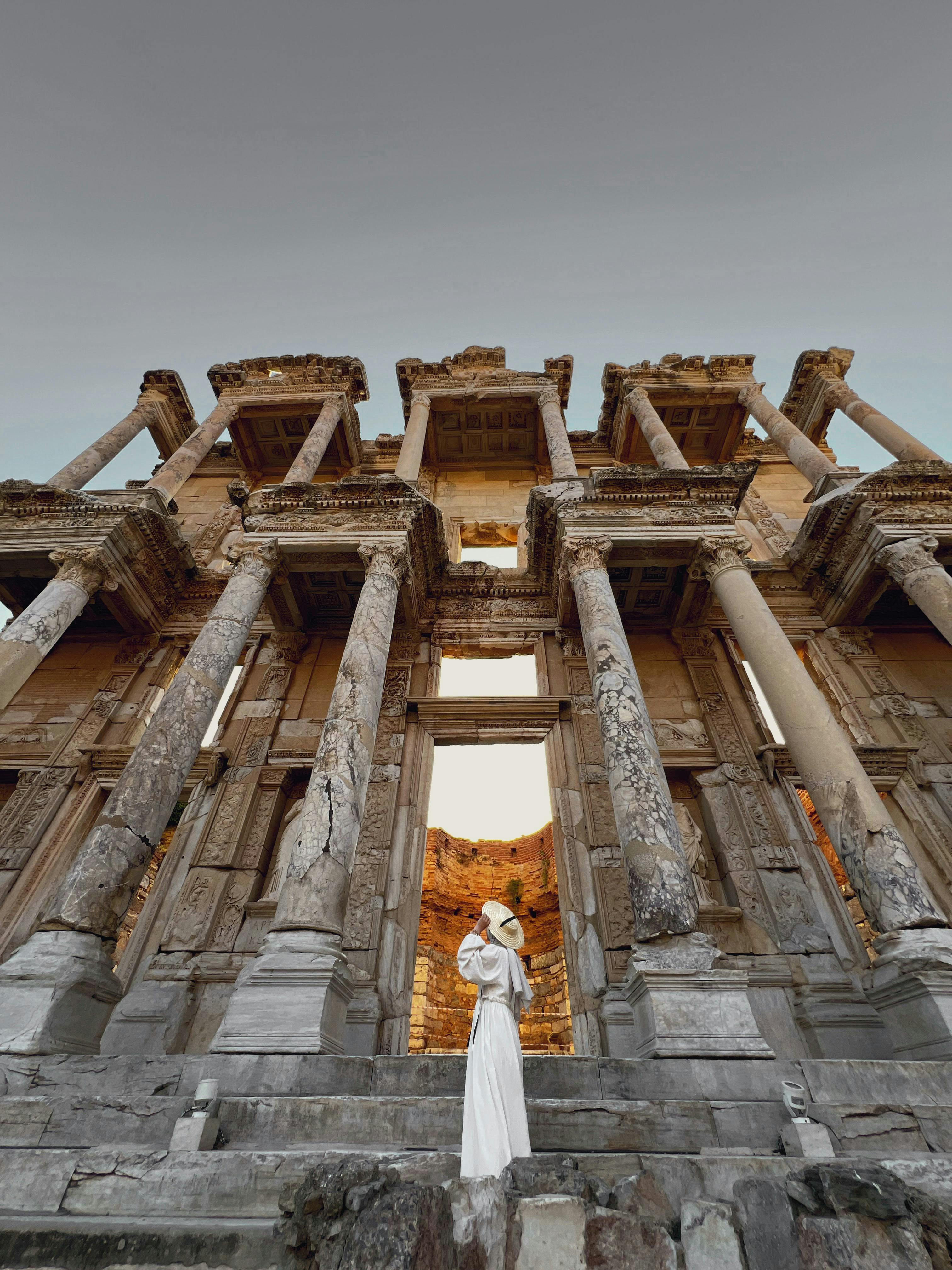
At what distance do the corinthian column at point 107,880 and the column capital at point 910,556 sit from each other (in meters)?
11.3

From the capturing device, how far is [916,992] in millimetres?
6121

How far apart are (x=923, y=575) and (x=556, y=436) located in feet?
26.7

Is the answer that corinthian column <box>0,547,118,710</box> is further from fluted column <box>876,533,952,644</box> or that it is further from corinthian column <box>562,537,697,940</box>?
fluted column <box>876,533,952,644</box>

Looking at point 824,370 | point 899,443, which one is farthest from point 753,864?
point 824,370

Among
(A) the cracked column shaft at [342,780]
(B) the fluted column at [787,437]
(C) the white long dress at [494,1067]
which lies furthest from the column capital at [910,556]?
(C) the white long dress at [494,1067]

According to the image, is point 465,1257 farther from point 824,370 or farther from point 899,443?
point 824,370

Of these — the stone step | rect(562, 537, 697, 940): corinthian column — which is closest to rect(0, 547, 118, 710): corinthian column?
the stone step

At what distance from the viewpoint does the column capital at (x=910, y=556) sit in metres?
10.7

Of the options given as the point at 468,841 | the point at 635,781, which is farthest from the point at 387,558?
the point at 468,841

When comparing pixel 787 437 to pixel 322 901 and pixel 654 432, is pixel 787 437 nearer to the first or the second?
pixel 654 432

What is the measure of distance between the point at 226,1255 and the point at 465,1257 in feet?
4.19

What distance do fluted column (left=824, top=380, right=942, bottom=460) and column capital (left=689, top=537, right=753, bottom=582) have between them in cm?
517

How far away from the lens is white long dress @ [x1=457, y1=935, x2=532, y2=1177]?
151 inches

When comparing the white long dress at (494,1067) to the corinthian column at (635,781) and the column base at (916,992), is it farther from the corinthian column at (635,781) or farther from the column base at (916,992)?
the column base at (916,992)
